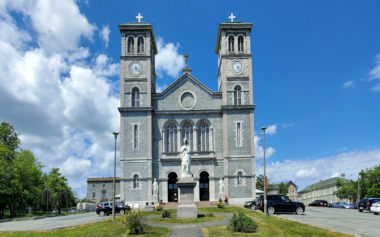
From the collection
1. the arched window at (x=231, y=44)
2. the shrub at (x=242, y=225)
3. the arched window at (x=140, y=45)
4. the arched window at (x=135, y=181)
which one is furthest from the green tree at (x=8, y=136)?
the shrub at (x=242, y=225)

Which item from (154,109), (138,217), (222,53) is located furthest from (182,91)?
(138,217)

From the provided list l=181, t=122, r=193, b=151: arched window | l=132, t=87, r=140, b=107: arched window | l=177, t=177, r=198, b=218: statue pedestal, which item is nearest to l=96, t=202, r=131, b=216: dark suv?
l=177, t=177, r=198, b=218: statue pedestal

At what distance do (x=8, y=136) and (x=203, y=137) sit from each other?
32.9m

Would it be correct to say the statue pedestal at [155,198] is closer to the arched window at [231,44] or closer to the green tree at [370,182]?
the arched window at [231,44]

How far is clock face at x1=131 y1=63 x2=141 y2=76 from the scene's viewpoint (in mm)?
47519

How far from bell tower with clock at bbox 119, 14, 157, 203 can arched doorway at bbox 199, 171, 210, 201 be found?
6468mm

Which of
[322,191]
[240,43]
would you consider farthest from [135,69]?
[322,191]

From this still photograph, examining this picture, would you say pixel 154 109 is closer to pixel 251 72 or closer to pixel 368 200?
pixel 251 72

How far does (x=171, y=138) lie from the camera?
46.5 metres

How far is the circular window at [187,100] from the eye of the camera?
155 feet

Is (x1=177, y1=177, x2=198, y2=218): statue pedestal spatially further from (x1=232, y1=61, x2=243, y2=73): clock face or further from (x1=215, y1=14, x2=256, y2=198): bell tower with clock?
(x1=232, y1=61, x2=243, y2=73): clock face

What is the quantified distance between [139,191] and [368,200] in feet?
82.9

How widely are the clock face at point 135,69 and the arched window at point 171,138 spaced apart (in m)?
8.20

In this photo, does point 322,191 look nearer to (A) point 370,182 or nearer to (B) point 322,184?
(B) point 322,184
